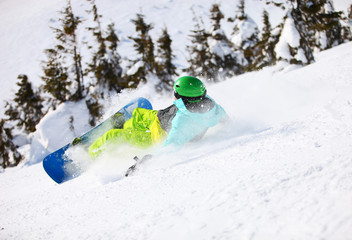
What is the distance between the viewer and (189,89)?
3117 millimetres

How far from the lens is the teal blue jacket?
9.77 ft

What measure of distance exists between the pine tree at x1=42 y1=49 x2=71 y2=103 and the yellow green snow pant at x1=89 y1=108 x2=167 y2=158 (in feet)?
44.5

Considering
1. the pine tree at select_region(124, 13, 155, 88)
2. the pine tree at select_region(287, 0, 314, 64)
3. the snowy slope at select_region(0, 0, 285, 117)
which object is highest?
the snowy slope at select_region(0, 0, 285, 117)

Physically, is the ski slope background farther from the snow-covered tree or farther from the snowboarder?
the snow-covered tree

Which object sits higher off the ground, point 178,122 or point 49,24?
point 49,24

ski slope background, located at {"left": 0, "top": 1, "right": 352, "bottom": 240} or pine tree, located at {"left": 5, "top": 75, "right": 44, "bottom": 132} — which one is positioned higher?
pine tree, located at {"left": 5, "top": 75, "right": 44, "bottom": 132}

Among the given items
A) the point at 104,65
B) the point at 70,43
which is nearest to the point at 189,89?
the point at 70,43

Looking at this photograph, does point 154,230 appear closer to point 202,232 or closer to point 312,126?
point 202,232

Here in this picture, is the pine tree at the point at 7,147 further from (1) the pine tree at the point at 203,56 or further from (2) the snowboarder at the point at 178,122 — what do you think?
(2) the snowboarder at the point at 178,122

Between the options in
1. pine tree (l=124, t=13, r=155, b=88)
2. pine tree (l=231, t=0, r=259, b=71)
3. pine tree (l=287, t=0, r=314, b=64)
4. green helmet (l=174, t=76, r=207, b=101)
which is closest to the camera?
green helmet (l=174, t=76, r=207, b=101)

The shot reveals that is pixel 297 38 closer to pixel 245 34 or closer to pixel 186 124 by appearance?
pixel 186 124

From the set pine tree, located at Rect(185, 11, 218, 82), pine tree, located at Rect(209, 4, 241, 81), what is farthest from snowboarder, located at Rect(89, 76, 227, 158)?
pine tree, located at Rect(209, 4, 241, 81)

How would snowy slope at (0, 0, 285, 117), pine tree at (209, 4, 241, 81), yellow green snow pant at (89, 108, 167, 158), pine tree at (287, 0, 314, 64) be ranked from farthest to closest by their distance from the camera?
snowy slope at (0, 0, 285, 117) < pine tree at (209, 4, 241, 81) < pine tree at (287, 0, 314, 64) < yellow green snow pant at (89, 108, 167, 158)

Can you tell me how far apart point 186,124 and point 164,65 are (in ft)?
51.8
